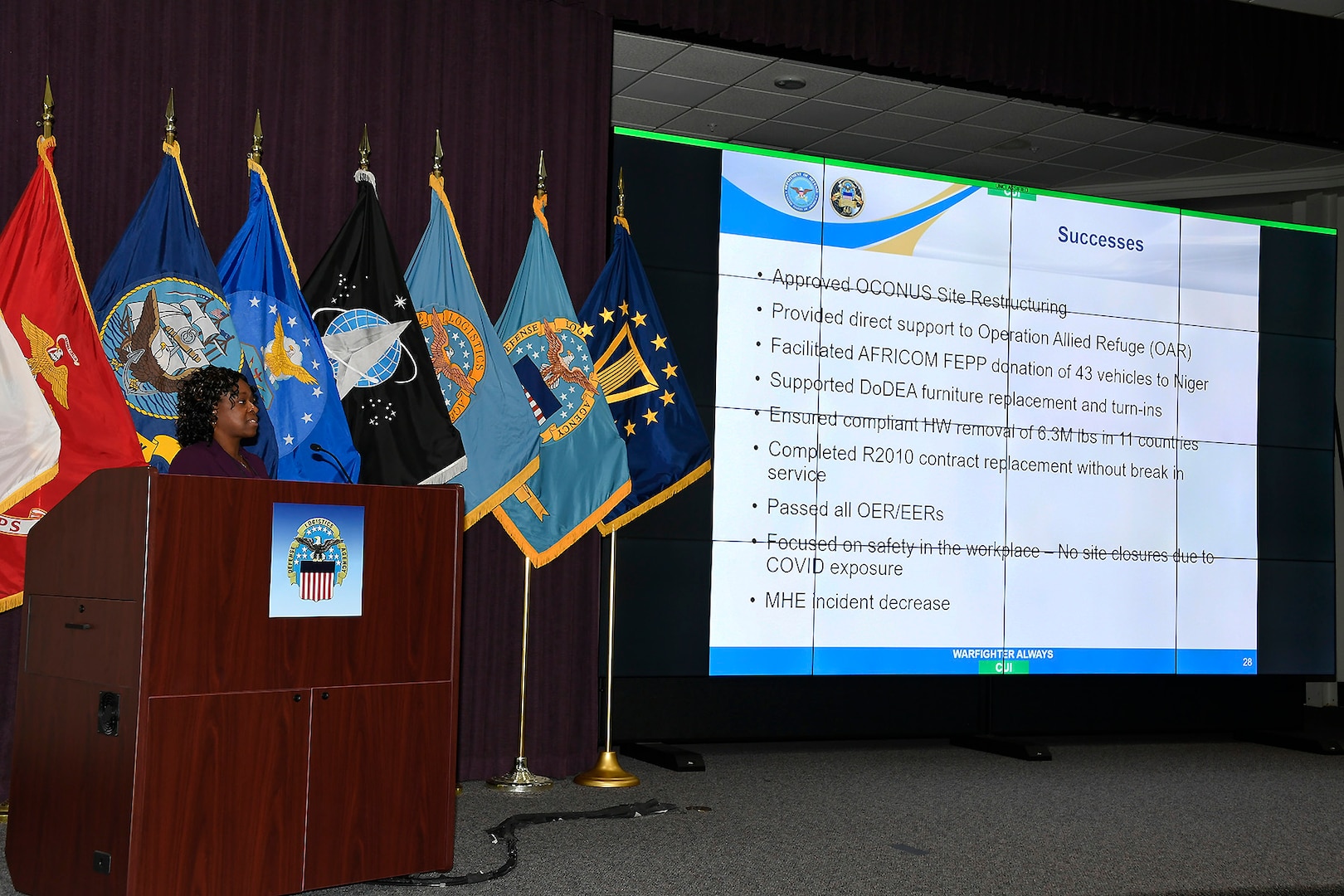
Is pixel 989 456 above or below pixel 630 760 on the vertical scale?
above

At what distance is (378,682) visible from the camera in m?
2.84

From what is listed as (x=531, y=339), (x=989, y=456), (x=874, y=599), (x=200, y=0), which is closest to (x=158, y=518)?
(x=531, y=339)

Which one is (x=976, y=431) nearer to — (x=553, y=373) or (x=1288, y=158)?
(x=553, y=373)

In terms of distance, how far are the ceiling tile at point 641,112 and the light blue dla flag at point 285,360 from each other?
3.97m

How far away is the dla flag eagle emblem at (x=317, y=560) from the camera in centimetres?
269

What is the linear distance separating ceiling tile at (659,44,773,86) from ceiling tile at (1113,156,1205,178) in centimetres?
313

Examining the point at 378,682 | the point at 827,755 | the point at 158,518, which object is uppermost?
the point at 158,518

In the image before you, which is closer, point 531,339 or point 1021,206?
point 531,339

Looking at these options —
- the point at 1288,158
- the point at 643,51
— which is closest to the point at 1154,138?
the point at 1288,158

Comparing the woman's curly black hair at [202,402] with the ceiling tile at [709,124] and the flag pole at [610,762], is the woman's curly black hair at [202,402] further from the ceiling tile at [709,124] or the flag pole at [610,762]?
the ceiling tile at [709,124]

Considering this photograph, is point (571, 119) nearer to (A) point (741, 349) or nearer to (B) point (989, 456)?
(A) point (741, 349)

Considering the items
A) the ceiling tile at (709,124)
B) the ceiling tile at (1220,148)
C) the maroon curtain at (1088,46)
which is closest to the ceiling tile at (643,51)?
the ceiling tile at (709,124)

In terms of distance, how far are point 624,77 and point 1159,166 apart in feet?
13.1

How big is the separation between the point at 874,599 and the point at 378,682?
2.87 m
